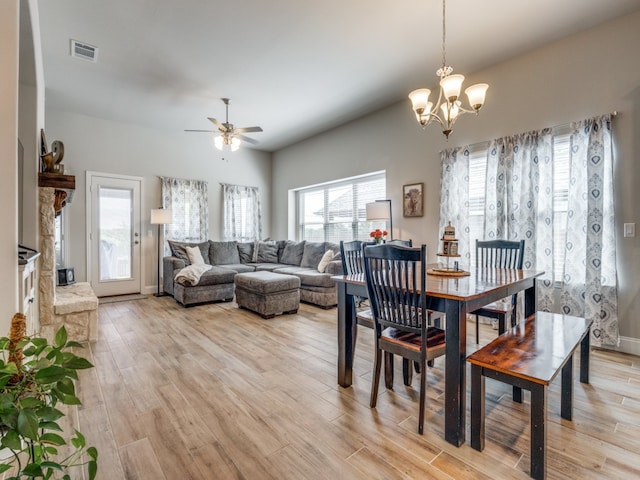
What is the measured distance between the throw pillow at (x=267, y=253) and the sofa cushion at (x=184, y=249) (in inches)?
41.1

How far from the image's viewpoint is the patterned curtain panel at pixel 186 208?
6008mm

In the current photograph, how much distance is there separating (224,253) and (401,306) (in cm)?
486

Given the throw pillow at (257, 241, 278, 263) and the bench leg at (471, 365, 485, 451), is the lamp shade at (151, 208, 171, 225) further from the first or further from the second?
the bench leg at (471, 365, 485, 451)

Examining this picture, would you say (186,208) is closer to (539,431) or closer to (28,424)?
(28,424)

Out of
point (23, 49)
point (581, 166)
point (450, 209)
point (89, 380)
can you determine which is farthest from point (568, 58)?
point (89, 380)

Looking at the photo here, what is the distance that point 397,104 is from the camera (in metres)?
4.79

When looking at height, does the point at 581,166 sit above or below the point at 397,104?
below

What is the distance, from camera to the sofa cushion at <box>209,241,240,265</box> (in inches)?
237

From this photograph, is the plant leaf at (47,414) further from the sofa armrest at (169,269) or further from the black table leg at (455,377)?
the sofa armrest at (169,269)

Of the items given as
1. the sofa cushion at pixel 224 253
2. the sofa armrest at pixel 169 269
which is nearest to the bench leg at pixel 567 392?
the sofa armrest at pixel 169 269

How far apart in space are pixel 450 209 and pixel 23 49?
14.6 ft

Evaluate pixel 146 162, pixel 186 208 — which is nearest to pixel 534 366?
pixel 186 208

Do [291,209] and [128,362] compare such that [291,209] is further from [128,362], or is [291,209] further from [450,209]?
[128,362]

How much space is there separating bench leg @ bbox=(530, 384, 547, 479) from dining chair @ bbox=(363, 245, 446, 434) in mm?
503
